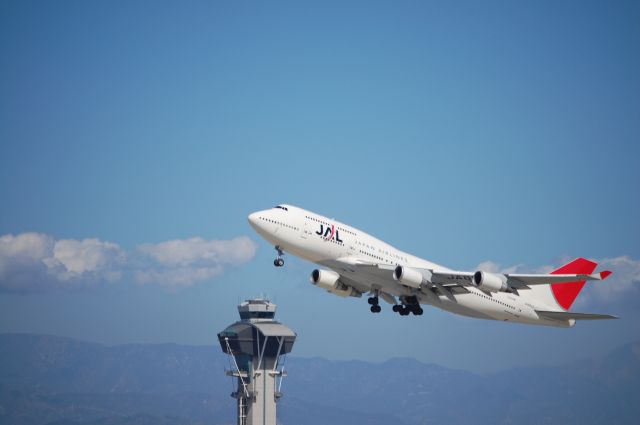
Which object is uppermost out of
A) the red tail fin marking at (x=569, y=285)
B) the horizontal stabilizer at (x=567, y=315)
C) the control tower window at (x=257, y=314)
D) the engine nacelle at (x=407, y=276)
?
the control tower window at (x=257, y=314)

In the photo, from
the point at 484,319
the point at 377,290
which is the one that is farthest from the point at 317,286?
the point at 484,319

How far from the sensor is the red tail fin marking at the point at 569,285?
81.3m

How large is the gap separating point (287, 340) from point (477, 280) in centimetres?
11751

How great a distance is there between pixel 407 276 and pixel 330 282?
821 cm

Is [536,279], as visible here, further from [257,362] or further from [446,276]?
[257,362]

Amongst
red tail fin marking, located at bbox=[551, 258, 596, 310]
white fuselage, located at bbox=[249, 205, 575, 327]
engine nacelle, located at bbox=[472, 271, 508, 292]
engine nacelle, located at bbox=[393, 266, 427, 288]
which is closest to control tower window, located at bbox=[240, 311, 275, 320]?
red tail fin marking, located at bbox=[551, 258, 596, 310]

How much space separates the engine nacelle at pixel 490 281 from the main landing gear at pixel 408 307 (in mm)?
7388

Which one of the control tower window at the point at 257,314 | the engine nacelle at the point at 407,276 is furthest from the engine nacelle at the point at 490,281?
the control tower window at the point at 257,314

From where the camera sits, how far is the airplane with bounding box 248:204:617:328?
67.4 m

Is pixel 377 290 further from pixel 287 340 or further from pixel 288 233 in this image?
pixel 287 340

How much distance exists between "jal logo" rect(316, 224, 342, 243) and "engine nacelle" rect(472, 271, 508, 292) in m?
10.8

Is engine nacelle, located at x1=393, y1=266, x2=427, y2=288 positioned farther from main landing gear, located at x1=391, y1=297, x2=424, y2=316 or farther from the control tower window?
the control tower window

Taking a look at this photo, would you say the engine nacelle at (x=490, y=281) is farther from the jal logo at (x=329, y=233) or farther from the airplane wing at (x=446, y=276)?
the jal logo at (x=329, y=233)

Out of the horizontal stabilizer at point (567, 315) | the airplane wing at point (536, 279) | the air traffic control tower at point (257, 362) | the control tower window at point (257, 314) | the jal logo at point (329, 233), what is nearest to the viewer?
the airplane wing at point (536, 279)
